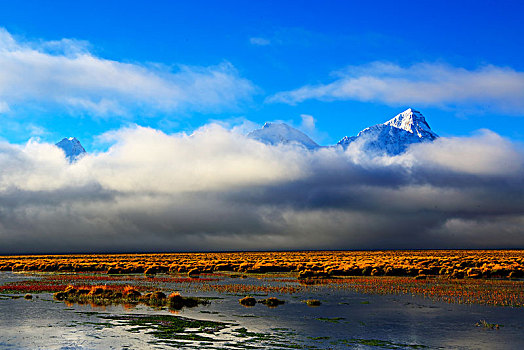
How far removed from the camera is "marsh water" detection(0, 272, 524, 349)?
21156mm

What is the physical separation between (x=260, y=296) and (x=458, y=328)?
1801 centimetres

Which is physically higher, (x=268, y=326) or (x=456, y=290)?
(x=268, y=326)

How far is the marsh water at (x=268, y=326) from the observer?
21156 mm

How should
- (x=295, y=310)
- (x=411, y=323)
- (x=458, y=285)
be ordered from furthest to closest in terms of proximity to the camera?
(x=458, y=285) < (x=295, y=310) < (x=411, y=323)

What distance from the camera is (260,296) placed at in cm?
3962

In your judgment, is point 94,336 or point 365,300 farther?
point 365,300

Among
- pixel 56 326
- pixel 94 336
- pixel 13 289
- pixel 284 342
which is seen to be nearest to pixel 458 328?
pixel 284 342

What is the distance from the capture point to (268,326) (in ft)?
83.7

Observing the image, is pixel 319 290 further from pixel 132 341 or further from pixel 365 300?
pixel 132 341

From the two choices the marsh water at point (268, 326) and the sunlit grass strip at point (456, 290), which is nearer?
the marsh water at point (268, 326)

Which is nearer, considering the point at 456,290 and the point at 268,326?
the point at 268,326

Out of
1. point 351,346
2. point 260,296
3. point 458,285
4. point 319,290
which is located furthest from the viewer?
point 458,285

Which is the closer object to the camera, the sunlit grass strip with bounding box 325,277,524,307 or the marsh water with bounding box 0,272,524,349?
the marsh water with bounding box 0,272,524,349

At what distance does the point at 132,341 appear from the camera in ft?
70.4
